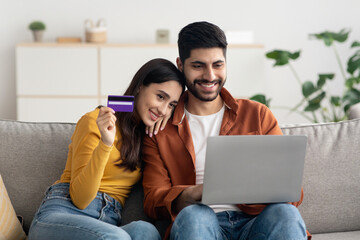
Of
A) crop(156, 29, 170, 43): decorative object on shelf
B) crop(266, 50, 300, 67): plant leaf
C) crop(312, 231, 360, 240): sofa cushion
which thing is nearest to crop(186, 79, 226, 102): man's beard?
crop(312, 231, 360, 240): sofa cushion

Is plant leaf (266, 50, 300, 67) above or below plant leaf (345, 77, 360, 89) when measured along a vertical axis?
above

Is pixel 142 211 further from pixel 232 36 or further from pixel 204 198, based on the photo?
pixel 232 36

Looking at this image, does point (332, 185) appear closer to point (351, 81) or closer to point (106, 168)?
point (106, 168)

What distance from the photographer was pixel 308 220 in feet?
6.86

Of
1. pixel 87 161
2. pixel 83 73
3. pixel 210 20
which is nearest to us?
pixel 87 161

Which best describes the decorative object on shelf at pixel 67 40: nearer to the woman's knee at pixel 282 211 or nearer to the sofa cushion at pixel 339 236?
the sofa cushion at pixel 339 236

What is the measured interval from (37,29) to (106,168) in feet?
10.7

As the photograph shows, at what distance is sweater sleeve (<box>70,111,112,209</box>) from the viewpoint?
5.85 ft

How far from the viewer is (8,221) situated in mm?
1887

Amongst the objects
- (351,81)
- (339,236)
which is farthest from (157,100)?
(351,81)

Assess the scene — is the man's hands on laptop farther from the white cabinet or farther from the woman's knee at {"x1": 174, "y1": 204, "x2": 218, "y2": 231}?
the white cabinet

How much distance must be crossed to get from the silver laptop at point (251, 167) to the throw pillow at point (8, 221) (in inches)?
30.6

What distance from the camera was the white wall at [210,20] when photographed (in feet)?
16.2

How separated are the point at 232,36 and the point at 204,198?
3.28m
